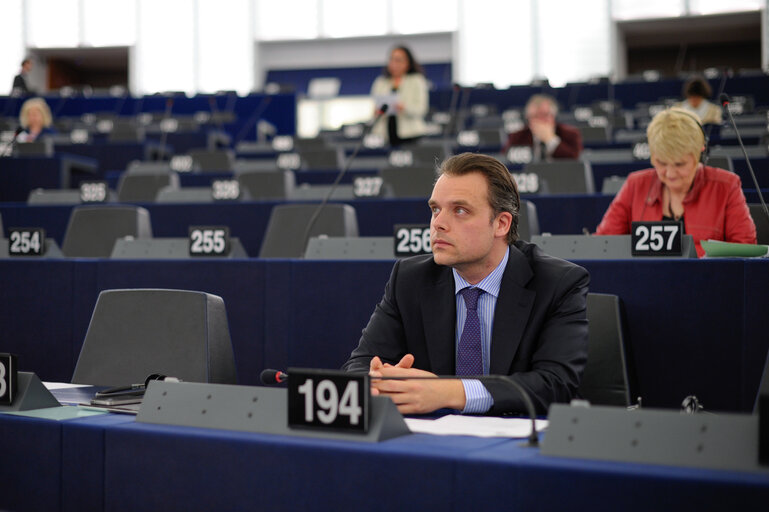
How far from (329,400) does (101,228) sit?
10.5ft

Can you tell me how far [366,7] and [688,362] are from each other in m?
13.9

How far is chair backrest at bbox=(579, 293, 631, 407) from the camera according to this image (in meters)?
2.10

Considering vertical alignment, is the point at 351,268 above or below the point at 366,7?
below

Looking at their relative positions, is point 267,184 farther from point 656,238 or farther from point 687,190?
point 656,238

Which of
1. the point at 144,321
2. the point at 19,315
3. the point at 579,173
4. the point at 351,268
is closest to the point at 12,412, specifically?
the point at 144,321

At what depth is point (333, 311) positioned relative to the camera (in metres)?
2.73

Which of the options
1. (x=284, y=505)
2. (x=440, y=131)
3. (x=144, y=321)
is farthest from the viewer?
(x=440, y=131)

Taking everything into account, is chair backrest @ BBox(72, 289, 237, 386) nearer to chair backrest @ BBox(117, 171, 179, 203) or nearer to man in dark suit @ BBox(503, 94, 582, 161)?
chair backrest @ BBox(117, 171, 179, 203)

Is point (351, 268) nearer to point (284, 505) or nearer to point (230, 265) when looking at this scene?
point (230, 265)

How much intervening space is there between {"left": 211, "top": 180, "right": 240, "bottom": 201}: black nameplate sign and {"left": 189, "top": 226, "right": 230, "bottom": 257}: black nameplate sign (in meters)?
1.45

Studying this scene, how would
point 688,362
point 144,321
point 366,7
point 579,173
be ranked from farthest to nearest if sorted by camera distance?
point 366,7, point 579,173, point 688,362, point 144,321

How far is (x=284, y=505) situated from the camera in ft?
3.61

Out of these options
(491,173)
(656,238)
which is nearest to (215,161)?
(656,238)

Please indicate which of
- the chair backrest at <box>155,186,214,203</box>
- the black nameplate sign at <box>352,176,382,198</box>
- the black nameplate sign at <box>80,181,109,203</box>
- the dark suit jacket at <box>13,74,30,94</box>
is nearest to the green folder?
the black nameplate sign at <box>352,176,382,198</box>
